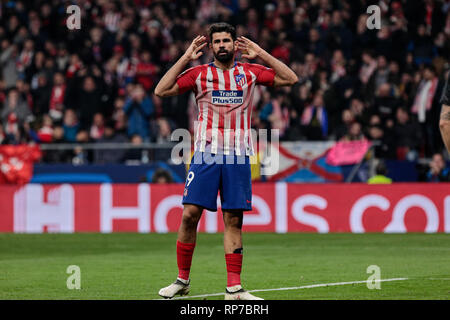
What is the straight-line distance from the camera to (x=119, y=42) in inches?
933

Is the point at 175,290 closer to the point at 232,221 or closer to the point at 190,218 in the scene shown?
the point at 190,218

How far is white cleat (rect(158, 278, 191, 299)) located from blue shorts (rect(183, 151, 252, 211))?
77 cm

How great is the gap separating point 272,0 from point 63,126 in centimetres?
614

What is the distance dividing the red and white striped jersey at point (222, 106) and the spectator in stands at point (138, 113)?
41.9 ft

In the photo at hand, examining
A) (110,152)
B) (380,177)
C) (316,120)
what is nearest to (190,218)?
(380,177)

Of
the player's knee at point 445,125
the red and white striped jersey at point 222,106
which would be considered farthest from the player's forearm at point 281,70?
the player's knee at point 445,125

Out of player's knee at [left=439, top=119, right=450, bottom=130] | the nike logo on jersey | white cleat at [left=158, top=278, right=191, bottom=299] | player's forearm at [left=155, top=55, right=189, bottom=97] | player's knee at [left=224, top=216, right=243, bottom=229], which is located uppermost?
player's forearm at [left=155, top=55, right=189, bottom=97]

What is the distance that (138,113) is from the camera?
854 inches

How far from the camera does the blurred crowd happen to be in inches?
802

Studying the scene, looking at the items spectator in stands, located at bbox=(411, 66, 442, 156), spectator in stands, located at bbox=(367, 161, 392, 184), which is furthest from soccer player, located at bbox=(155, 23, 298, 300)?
spectator in stands, located at bbox=(411, 66, 442, 156)

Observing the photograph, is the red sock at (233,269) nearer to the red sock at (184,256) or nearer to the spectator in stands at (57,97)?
the red sock at (184,256)

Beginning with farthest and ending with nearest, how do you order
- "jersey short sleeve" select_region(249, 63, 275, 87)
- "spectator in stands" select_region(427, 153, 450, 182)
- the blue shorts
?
"spectator in stands" select_region(427, 153, 450, 182), "jersey short sleeve" select_region(249, 63, 275, 87), the blue shorts

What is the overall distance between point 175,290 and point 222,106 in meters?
1.71

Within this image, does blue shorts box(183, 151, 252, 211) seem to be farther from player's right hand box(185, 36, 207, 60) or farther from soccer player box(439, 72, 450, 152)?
soccer player box(439, 72, 450, 152)
